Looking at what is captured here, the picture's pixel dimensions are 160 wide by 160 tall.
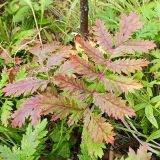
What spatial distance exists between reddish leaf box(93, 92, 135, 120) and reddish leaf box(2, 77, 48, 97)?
34 cm

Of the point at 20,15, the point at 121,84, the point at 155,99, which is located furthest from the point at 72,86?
the point at 20,15

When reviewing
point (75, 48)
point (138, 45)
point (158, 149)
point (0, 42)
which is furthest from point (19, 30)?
point (158, 149)

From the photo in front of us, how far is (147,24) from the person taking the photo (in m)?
2.26

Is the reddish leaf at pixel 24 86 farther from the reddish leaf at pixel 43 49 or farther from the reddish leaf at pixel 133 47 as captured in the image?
the reddish leaf at pixel 133 47

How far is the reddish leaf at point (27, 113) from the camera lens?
1727 millimetres

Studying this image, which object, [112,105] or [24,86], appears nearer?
[112,105]

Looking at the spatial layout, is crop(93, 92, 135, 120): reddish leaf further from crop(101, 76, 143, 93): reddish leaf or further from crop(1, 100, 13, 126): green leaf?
crop(1, 100, 13, 126): green leaf

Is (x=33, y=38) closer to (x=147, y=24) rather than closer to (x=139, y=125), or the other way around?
(x=147, y=24)

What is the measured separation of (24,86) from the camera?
1.80m

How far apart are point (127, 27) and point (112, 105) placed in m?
0.50

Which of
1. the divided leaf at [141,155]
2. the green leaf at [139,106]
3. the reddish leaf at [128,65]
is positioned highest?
the reddish leaf at [128,65]

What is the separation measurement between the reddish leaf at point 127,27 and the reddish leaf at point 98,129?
0.46 metres

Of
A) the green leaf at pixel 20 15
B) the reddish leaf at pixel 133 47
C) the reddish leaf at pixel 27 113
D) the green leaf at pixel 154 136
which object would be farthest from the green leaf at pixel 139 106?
the green leaf at pixel 20 15

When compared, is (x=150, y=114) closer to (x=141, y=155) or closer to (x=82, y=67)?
(x=141, y=155)
